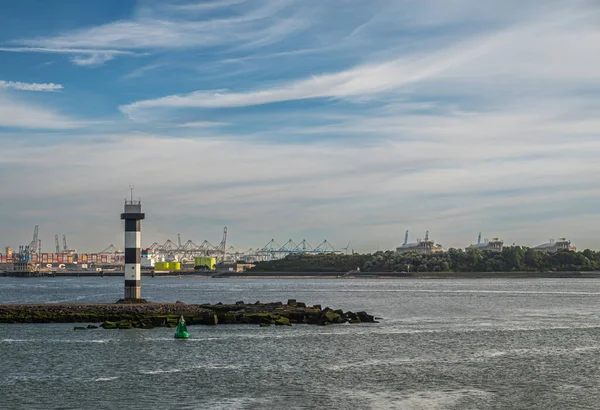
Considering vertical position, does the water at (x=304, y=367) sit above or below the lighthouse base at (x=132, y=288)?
below

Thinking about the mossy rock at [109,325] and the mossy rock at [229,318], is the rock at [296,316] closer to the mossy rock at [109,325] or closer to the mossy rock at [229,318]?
the mossy rock at [229,318]

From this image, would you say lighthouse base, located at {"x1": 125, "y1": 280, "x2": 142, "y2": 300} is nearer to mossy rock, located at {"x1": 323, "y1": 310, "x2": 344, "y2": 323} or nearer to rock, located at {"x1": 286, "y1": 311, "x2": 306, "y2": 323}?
rock, located at {"x1": 286, "y1": 311, "x2": 306, "y2": 323}

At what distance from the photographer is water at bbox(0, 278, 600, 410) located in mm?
22250

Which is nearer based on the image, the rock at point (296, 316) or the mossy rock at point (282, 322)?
the mossy rock at point (282, 322)

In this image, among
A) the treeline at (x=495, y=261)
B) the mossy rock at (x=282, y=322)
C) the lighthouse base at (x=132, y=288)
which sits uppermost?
the treeline at (x=495, y=261)

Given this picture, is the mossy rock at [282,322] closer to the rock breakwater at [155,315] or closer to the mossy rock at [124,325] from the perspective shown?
the rock breakwater at [155,315]

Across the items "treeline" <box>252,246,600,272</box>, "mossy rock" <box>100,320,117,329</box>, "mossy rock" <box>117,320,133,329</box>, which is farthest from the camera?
"treeline" <box>252,246,600,272</box>

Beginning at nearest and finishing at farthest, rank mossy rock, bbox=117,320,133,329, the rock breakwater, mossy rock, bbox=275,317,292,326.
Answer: mossy rock, bbox=117,320,133,329
the rock breakwater
mossy rock, bbox=275,317,292,326

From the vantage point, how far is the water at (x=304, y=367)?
22250 millimetres

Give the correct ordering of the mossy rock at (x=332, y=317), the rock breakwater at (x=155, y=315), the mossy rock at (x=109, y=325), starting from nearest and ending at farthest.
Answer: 1. the mossy rock at (x=109, y=325)
2. the rock breakwater at (x=155, y=315)
3. the mossy rock at (x=332, y=317)

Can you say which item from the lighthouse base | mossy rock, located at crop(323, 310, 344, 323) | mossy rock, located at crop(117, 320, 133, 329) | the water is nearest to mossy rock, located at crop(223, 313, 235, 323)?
the water

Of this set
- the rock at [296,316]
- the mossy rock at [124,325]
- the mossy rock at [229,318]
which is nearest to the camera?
the mossy rock at [124,325]

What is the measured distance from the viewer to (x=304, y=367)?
92.6 ft

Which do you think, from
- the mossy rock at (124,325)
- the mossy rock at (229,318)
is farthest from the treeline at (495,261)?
the mossy rock at (124,325)
